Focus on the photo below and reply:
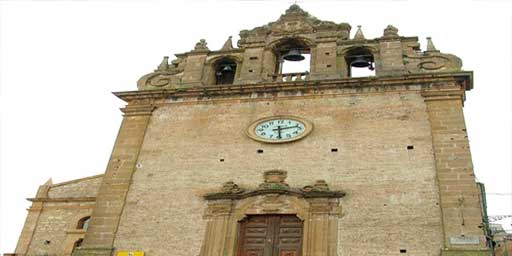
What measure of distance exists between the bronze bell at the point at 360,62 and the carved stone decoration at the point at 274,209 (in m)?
5.34

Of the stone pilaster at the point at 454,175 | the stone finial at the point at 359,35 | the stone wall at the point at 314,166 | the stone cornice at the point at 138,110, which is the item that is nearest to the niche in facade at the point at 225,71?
the stone wall at the point at 314,166

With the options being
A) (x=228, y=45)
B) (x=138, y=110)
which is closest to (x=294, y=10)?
(x=228, y=45)

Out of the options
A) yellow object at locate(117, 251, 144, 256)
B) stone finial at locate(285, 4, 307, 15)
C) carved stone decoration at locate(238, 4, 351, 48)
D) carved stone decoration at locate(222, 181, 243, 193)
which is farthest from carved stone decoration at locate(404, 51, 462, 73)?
yellow object at locate(117, 251, 144, 256)

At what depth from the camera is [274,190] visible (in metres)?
13.0

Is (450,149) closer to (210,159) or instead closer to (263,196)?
(263,196)

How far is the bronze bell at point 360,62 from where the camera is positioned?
16.6 metres

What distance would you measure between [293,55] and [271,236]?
7.20 m

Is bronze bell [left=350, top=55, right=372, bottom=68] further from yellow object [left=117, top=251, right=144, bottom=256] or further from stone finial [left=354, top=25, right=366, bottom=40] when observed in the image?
yellow object [left=117, top=251, right=144, bottom=256]

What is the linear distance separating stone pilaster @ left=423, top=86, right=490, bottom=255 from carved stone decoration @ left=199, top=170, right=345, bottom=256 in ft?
8.26

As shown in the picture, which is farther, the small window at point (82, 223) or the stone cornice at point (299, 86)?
the small window at point (82, 223)

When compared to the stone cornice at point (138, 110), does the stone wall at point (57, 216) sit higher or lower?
lower

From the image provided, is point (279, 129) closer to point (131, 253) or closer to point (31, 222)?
point (131, 253)

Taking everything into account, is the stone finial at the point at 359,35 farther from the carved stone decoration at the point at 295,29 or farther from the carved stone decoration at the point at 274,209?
the carved stone decoration at the point at 274,209

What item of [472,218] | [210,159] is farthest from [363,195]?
[210,159]
